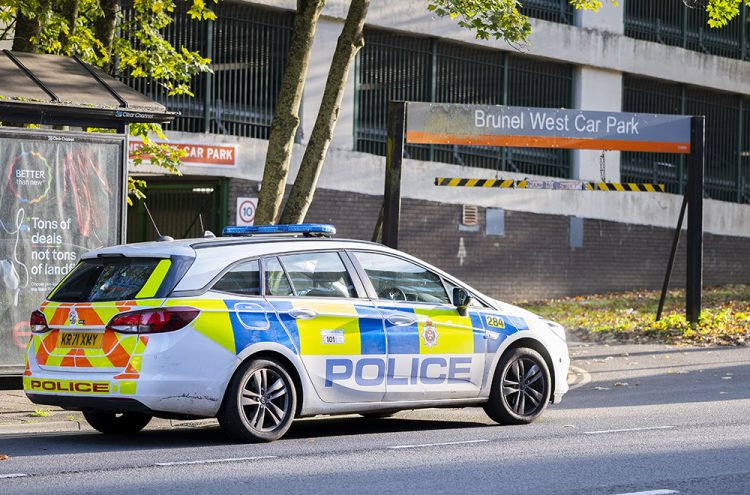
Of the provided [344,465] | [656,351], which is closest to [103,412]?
[344,465]

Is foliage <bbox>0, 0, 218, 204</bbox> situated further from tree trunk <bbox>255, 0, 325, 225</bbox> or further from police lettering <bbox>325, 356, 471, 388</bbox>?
police lettering <bbox>325, 356, 471, 388</bbox>

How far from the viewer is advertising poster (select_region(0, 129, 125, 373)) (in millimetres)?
12273

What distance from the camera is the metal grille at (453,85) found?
26578mm

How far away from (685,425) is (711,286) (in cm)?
2235

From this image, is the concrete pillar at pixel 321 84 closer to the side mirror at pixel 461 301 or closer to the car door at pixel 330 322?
the side mirror at pixel 461 301

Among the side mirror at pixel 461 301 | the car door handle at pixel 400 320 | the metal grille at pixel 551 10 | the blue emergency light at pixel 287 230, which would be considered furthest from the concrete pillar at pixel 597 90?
the car door handle at pixel 400 320

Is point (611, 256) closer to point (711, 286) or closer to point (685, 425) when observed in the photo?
point (711, 286)

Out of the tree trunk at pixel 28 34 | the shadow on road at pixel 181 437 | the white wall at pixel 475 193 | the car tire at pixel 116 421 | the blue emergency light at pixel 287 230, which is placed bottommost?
the shadow on road at pixel 181 437

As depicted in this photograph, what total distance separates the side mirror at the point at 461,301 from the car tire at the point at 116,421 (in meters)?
2.73

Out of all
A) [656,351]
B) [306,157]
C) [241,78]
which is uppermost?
[241,78]

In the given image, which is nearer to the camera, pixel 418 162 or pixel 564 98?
pixel 418 162

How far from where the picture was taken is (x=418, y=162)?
88.9 feet

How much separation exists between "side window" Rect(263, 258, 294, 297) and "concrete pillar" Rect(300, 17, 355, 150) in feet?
49.7

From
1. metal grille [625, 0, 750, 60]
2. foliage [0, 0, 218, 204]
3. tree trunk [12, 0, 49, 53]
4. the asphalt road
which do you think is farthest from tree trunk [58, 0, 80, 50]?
metal grille [625, 0, 750, 60]
